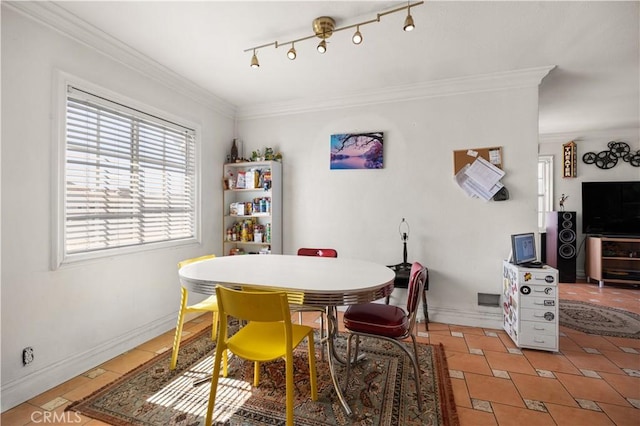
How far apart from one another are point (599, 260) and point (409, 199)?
147 inches

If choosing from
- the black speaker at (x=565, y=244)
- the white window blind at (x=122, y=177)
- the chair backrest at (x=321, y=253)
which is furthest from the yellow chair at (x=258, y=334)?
the black speaker at (x=565, y=244)

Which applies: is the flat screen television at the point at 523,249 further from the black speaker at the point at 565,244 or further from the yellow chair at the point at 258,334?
the black speaker at the point at 565,244

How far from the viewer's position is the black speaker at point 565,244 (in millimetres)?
4734

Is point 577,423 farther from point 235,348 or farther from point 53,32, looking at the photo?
point 53,32

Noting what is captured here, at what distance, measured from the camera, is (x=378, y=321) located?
182cm

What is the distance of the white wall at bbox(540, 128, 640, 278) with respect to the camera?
483 centimetres

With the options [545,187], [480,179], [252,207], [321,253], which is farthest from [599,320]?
[252,207]

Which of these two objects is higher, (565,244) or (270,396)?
(565,244)

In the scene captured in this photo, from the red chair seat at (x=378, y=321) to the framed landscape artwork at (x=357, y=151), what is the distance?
6.05ft

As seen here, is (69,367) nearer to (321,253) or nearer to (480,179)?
(321,253)

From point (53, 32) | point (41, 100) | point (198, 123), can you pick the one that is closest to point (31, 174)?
point (41, 100)

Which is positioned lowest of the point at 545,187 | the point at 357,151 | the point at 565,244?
the point at 565,244

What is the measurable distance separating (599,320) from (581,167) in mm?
3083

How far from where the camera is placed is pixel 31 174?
1894 millimetres
